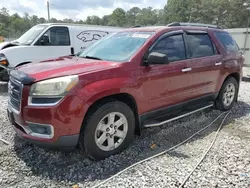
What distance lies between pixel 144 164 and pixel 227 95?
330 cm

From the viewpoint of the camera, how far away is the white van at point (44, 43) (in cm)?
700

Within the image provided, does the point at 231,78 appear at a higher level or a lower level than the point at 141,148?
higher

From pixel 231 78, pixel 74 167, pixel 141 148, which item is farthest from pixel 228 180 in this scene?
pixel 231 78

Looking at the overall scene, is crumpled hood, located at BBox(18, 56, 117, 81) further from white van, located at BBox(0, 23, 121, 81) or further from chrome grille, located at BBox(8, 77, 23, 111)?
white van, located at BBox(0, 23, 121, 81)

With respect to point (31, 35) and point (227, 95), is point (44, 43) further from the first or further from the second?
point (227, 95)

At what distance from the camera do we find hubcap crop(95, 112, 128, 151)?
3.27 meters

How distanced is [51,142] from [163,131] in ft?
6.82

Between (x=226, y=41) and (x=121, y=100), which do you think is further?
(x=226, y=41)

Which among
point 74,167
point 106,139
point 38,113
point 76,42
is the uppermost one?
point 76,42

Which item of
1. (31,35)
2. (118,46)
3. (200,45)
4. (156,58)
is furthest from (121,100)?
(31,35)

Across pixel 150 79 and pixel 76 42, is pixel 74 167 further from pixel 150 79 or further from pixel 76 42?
pixel 76 42

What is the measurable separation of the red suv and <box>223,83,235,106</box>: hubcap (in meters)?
0.72

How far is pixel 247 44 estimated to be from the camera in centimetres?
1570

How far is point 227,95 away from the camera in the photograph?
561 cm
